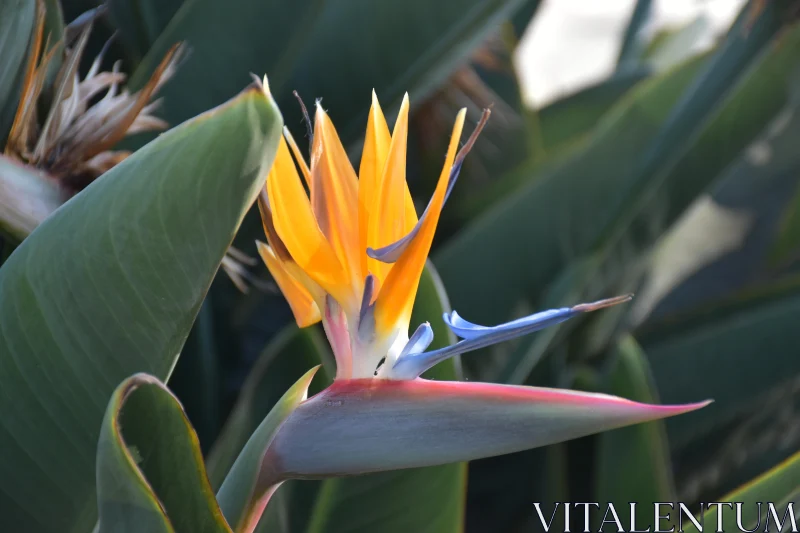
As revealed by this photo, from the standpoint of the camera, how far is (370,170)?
0.45 m

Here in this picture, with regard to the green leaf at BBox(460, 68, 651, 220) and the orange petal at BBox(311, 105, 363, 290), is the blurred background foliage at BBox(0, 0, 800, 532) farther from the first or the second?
the orange petal at BBox(311, 105, 363, 290)

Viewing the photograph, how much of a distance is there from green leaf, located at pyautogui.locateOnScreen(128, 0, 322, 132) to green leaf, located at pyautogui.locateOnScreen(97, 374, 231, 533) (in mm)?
543

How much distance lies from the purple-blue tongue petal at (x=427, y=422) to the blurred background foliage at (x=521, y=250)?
0.31m

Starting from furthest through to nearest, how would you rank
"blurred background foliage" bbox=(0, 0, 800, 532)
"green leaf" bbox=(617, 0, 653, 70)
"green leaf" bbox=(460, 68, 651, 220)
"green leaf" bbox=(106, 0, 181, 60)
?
"green leaf" bbox=(617, 0, 653, 70) < "green leaf" bbox=(460, 68, 651, 220) < "green leaf" bbox=(106, 0, 181, 60) < "blurred background foliage" bbox=(0, 0, 800, 532)

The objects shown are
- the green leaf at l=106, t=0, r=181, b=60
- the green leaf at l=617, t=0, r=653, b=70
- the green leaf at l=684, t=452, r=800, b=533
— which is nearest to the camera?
the green leaf at l=684, t=452, r=800, b=533

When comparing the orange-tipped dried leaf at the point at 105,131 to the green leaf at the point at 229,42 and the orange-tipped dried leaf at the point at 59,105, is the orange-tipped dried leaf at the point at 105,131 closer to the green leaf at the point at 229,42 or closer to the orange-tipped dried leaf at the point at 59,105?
the orange-tipped dried leaf at the point at 59,105

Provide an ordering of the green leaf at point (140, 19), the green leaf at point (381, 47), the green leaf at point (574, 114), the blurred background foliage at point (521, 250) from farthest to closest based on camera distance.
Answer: the green leaf at point (574, 114) → the green leaf at point (140, 19) → the green leaf at point (381, 47) → the blurred background foliage at point (521, 250)

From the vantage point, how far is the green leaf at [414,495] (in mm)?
698

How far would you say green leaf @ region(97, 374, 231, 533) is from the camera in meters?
0.37

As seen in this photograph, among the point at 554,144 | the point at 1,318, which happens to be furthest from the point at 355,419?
the point at 554,144

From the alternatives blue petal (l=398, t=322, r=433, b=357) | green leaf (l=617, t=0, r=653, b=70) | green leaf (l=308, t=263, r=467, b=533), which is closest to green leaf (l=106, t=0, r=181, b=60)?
green leaf (l=308, t=263, r=467, b=533)

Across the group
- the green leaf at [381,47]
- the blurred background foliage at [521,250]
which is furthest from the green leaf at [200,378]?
the green leaf at [381,47]

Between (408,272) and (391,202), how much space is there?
0.04 m

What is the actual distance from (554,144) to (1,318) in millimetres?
1476
